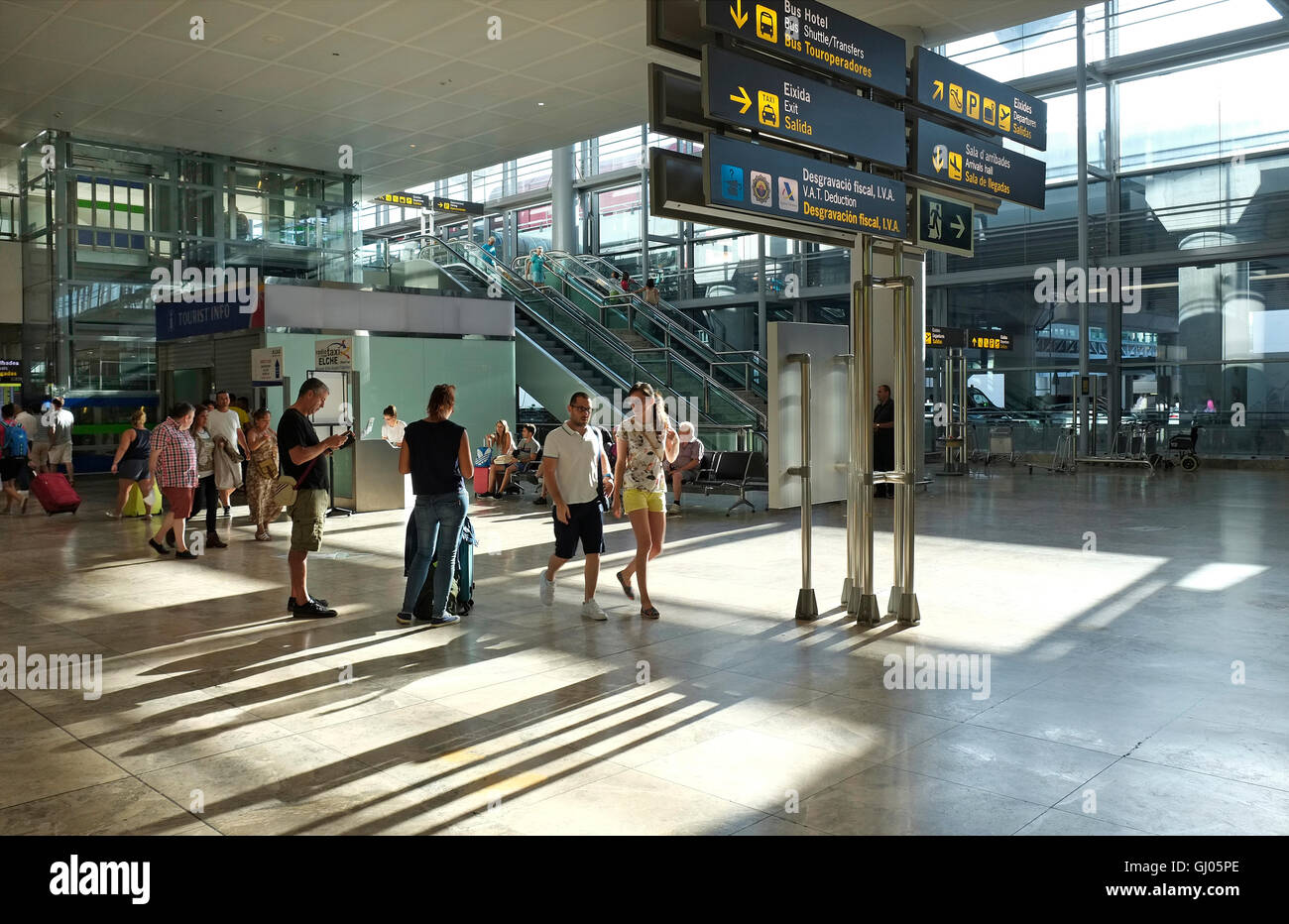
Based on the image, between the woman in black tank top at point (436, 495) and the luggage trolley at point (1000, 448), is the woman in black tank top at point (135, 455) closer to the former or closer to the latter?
the woman in black tank top at point (436, 495)

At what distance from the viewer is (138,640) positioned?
Answer: 22.9ft

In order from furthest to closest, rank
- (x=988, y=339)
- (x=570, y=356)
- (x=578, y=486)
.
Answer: (x=988, y=339) → (x=570, y=356) → (x=578, y=486)

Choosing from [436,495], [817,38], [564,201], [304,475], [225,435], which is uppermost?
[564,201]

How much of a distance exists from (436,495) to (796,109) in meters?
3.50

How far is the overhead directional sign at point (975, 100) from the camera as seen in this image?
24.9 feet

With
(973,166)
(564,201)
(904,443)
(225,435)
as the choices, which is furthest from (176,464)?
(564,201)

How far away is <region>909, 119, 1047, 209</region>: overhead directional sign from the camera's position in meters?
7.66

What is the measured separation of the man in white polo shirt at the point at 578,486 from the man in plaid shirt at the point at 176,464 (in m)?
4.70

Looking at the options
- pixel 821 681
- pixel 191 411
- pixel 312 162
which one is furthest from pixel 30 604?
pixel 312 162

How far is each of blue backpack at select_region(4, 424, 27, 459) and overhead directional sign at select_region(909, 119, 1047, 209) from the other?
45.8ft

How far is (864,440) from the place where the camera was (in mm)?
7645

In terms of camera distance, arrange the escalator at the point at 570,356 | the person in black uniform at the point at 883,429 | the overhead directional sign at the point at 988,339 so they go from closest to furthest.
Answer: the person in black uniform at the point at 883,429 < the escalator at the point at 570,356 < the overhead directional sign at the point at 988,339

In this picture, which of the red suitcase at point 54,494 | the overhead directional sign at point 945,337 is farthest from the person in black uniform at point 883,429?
the red suitcase at point 54,494

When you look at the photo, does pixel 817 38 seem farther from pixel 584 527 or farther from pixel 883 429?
pixel 883 429
